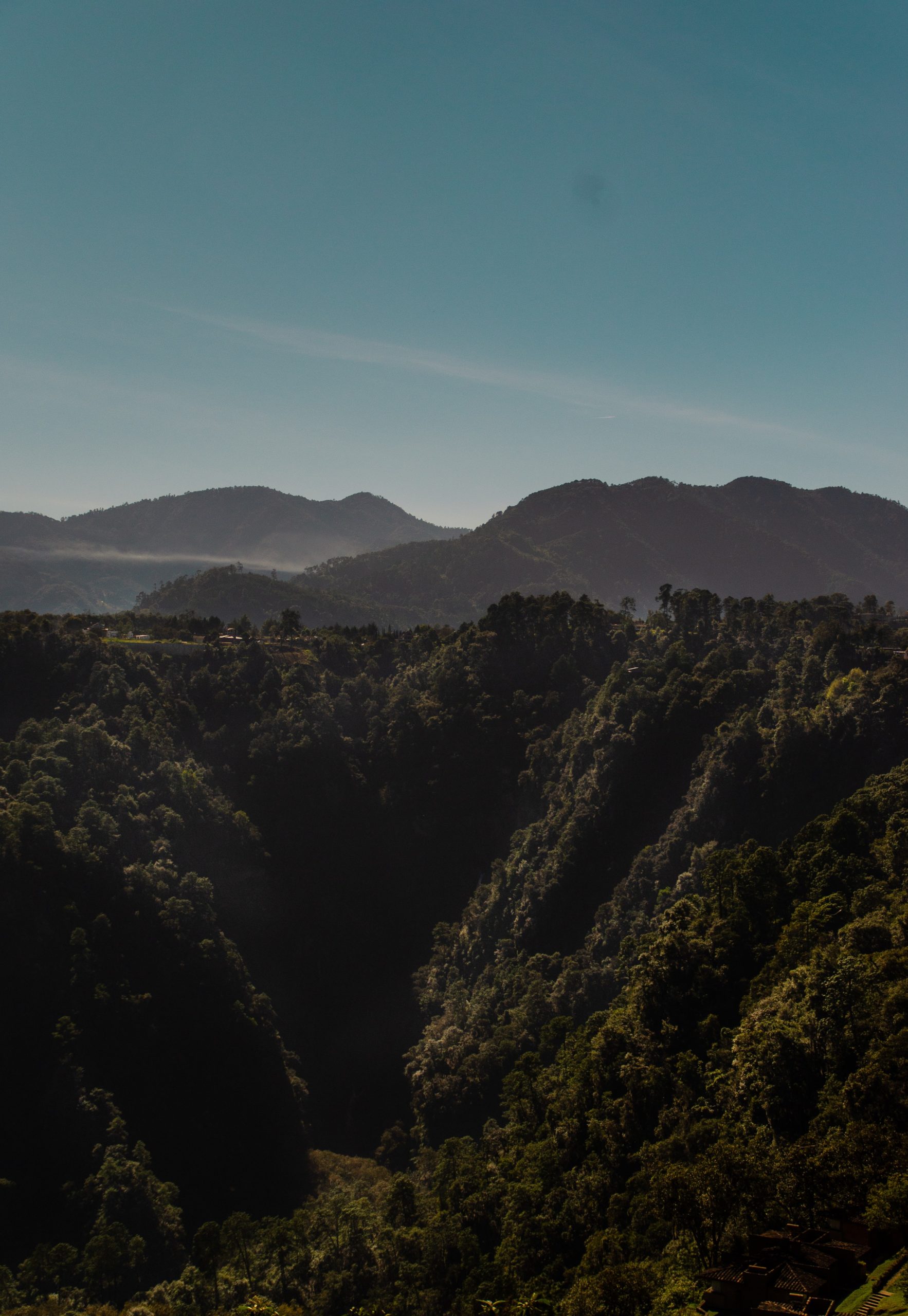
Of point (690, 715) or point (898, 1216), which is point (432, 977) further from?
point (898, 1216)

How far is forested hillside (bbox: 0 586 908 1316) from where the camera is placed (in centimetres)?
3834

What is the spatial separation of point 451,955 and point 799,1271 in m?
63.6

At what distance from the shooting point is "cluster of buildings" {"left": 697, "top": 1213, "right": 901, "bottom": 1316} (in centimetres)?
2289

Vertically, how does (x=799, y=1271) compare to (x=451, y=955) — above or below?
above

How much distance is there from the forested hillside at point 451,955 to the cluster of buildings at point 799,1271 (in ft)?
4.34

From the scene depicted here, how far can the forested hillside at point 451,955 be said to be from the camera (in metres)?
38.3

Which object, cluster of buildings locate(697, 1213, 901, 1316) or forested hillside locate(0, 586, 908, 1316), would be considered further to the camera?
forested hillside locate(0, 586, 908, 1316)

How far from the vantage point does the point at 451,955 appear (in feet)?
281

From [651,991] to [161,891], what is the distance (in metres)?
45.0

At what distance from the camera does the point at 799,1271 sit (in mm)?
23906

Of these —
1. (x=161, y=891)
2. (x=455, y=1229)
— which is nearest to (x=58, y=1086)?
(x=161, y=891)

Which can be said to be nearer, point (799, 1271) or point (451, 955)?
point (799, 1271)

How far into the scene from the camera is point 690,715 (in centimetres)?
8225

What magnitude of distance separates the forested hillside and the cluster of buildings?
1.32 metres
